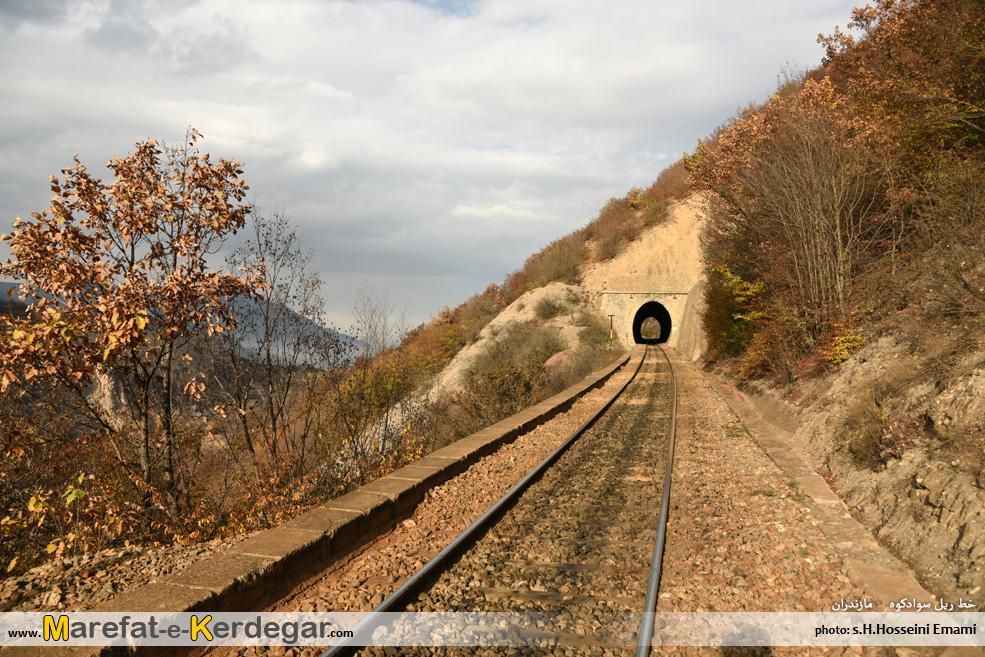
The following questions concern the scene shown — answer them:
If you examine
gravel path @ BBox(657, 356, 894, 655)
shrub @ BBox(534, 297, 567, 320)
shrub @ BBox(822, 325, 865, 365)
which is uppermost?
shrub @ BBox(534, 297, 567, 320)

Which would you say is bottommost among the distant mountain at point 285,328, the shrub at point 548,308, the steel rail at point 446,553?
the steel rail at point 446,553

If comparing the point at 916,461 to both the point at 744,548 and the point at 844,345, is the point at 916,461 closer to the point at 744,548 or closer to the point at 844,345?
the point at 744,548

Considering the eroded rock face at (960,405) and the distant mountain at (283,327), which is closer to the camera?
the eroded rock face at (960,405)

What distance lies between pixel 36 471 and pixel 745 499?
775 cm

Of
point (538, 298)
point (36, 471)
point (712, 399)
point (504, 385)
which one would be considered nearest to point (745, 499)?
point (36, 471)

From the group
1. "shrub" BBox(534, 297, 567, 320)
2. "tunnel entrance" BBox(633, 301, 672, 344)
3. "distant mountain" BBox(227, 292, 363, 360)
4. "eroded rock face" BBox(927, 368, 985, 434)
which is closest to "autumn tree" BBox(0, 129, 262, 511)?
"distant mountain" BBox(227, 292, 363, 360)

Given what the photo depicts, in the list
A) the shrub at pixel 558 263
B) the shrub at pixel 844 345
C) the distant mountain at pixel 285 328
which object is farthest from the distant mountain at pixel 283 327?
the shrub at pixel 558 263

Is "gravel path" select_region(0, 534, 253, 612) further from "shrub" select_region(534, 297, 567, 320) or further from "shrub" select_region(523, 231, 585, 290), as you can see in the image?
"shrub" select_region(523, 231, 585, 290)

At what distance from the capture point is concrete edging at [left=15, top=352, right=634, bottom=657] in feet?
11.9

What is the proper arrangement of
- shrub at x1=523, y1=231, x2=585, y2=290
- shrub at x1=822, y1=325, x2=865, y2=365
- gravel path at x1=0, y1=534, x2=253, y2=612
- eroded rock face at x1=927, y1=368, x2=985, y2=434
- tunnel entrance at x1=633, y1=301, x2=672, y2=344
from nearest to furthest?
1. gravel path at x1=0, y1=534, x2=253, y2=612
2. eroded rock face at x1=927, y1=368, x2=985, y2=434
3. shrub at x1=822, y1=325, x2=865, y2=365
4. shrub at x1=523, y1=231, x2=585, y2=290
5. tunnel entrance at x1=633, y1=301, x2=672, y2=344

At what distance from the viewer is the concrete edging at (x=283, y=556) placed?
3.62 meters

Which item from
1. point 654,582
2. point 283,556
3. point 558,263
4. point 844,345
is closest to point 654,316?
point 558,263

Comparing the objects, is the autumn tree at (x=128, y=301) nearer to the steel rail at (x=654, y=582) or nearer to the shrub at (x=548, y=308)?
the steel rail at (x=654, y=582)

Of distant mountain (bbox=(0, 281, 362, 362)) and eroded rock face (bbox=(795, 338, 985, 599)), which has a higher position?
distant mountain (bbox=(0, 281, 362, 362))
